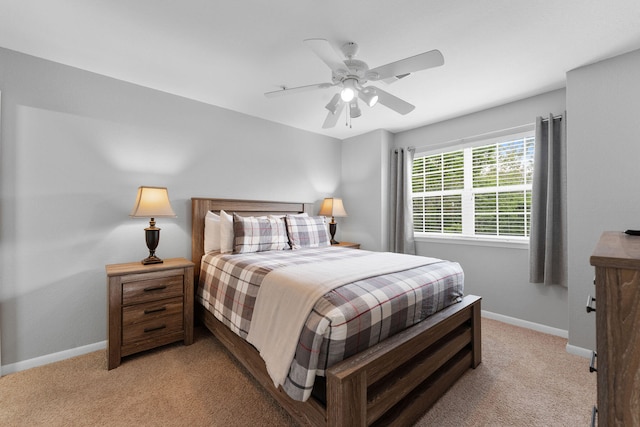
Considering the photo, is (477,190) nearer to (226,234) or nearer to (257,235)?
(257,235)

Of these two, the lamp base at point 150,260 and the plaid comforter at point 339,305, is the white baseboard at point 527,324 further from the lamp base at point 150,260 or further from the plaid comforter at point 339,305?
the lamp base at point 150,260

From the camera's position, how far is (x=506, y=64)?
2.30 metres

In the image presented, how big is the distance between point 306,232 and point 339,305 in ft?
6.19

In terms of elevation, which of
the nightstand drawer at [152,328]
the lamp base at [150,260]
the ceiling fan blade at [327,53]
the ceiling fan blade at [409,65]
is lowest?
the nightstand drawer at [152,328]

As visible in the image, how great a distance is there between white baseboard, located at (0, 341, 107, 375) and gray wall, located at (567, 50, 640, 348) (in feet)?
13.8

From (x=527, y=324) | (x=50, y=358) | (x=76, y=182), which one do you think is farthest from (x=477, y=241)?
(x=50, y=358)

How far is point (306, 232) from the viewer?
3205mm

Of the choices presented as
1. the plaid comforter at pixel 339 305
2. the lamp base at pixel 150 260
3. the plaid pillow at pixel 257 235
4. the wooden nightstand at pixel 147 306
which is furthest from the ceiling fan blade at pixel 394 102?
the lamp base at pixel 150 260

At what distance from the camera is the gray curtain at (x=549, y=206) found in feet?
8.72

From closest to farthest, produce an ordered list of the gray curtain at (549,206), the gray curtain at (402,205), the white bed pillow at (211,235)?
the gray curtain at (549,206)
the white bed pillow at (211,235)
the gray curtain at (402,205)

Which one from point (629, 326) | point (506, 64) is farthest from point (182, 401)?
point (506, 64)

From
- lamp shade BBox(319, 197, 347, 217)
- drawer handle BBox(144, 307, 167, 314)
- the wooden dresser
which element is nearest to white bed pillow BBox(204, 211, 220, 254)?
drawer handle BBox(144, 307, 167, 314)

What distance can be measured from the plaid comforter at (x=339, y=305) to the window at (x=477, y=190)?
145cm

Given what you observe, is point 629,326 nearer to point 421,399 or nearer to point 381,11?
point 421,399
